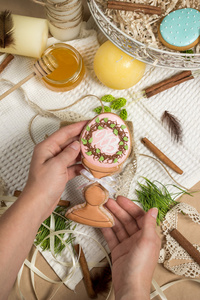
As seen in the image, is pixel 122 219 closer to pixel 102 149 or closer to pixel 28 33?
pixel 102 149

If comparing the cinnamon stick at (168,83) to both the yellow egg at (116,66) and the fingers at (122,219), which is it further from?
the fingers at (122,219)

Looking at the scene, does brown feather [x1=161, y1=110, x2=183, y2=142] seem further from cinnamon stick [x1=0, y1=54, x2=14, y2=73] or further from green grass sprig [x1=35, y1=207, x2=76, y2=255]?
cinnamon stick [x1=0, y1=54, x2=14, y2=73]

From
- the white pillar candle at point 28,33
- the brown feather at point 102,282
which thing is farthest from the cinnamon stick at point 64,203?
the white pillar candle at point 28,33

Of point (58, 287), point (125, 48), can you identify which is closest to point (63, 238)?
point (58, 287)

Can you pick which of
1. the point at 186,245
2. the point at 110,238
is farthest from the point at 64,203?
the point at 186,245

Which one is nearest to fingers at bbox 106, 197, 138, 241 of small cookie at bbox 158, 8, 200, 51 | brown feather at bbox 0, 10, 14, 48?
small cookie at bbox 158, 8, 200, 51
